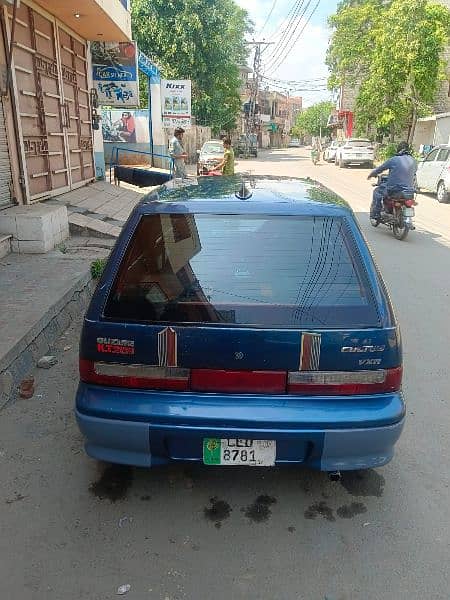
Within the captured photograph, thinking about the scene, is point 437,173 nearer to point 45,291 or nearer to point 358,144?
point 45,291

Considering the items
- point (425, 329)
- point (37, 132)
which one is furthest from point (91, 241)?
point (425, 329)

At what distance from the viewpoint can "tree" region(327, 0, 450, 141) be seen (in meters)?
22.8

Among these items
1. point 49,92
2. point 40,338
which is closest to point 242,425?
point 40,338

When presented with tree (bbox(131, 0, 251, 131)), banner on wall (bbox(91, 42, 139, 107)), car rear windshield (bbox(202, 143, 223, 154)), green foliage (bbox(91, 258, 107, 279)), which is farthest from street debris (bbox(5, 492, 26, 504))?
tree (bbox(131, 0, 251, 131))

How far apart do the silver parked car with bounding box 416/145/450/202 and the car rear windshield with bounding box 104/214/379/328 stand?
12909 mm

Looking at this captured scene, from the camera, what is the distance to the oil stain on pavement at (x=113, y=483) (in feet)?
8.53

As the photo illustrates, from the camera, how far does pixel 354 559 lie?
2219 mm

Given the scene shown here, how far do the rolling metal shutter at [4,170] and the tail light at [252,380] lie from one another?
19.1 ft

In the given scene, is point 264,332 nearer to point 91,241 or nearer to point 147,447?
point 147,447

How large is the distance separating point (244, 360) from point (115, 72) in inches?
487

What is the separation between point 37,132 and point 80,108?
3073mm

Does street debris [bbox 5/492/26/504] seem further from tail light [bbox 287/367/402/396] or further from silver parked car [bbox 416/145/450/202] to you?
silver parked car [bbox 416/145/450/202]

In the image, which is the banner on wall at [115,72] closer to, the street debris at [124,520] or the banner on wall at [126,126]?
the banner on wall at [126,126]

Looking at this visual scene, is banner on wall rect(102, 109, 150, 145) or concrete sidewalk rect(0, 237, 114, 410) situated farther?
banner on wall rect(102, 109, 150, 145)
